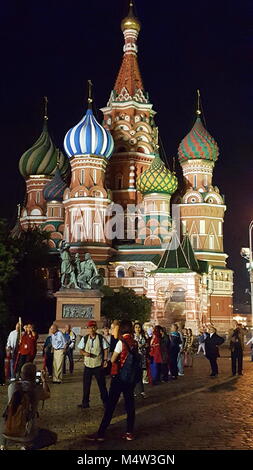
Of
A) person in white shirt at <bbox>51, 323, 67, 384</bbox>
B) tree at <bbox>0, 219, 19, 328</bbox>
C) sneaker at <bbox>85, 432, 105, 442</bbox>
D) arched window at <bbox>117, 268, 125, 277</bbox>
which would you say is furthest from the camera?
arched window at <bbox>117, 268, 125, 277</bbox>

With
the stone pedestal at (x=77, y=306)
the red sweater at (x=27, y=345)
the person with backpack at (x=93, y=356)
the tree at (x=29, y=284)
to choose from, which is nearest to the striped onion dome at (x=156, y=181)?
the tree at (x=29, y=284)

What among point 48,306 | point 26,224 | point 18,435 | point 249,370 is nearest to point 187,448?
point 18,435

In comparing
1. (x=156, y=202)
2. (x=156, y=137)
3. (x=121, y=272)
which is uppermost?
(x=156, y=137)

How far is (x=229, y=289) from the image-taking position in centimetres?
5891

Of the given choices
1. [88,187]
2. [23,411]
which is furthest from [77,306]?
[88,187]

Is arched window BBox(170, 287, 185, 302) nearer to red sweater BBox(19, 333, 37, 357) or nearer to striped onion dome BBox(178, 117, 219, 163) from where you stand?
striped onion dome BBox(178, 117, 219, 163)

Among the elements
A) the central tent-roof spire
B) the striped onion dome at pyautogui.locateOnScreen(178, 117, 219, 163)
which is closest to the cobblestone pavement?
the striped onion dome at pyautogui.locateOnScreen(178, 117, 219, 163)

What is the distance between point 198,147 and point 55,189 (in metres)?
14.0

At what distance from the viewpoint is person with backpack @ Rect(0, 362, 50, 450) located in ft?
22.2

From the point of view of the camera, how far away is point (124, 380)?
27.6ft

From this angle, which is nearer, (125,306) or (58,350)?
(58,350)

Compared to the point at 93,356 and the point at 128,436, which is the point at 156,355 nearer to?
the point at 93,356

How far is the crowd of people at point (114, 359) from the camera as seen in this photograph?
8.30m

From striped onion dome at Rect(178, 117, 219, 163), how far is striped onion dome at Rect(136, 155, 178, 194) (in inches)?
174
